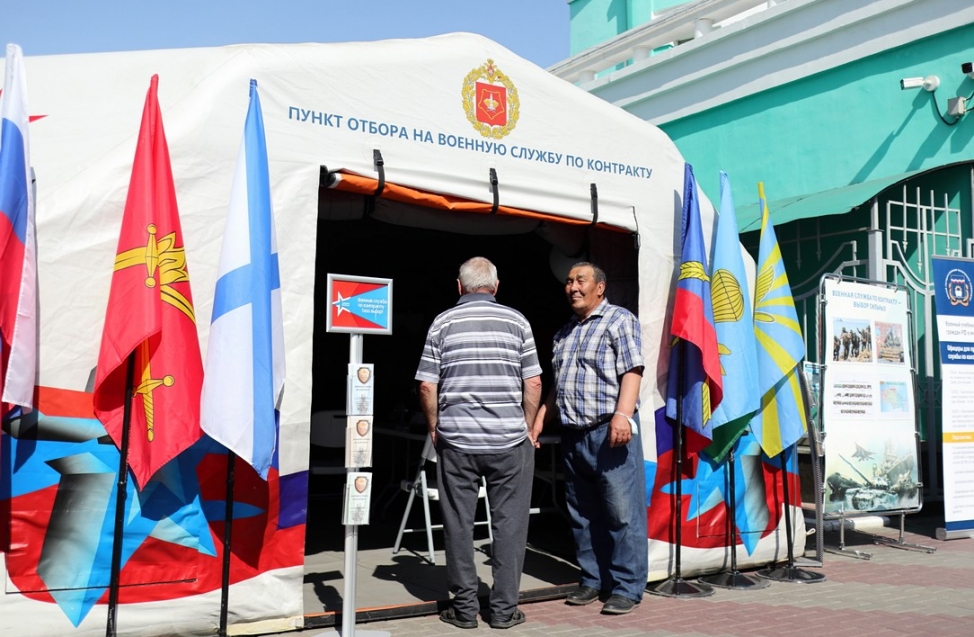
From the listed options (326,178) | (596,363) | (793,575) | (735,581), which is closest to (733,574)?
(735,581)

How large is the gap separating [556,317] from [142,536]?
4.90 meters

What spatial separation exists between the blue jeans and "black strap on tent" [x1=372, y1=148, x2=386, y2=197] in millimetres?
1744

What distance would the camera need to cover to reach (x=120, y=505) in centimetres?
401

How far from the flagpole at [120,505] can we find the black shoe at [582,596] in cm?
246

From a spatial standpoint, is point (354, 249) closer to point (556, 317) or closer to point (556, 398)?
point (556, 317)

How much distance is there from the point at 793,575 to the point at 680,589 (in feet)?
3.05

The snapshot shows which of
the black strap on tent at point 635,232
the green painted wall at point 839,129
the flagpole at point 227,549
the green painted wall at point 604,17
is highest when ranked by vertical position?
the green painted wall at point 604,17

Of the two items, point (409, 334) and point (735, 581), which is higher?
point (409, 334)

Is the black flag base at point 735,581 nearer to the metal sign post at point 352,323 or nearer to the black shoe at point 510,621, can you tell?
the black shoe at point 510,621

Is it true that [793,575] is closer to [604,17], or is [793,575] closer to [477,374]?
[477,374]

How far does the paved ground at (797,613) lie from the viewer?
486cm

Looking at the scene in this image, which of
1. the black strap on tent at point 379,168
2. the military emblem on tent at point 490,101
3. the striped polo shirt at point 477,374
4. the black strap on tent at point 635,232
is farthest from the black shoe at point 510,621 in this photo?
the military emblem on tent at point 490,101

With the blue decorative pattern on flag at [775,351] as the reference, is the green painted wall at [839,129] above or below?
above

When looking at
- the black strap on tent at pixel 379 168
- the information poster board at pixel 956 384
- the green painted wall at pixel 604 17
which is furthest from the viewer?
the green painted wall at pixel 604 17
